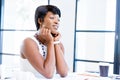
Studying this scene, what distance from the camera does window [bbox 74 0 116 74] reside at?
3.40 meters

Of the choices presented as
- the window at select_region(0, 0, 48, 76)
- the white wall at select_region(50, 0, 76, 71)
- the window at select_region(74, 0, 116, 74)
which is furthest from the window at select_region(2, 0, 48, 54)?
the window at select_region(74, 0, 116, 74)

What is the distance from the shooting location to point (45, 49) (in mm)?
1671

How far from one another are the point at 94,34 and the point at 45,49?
1974 millimetres

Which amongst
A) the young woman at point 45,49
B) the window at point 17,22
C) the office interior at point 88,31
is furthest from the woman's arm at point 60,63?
the window at point 17,22

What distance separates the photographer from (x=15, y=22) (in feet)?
14.8

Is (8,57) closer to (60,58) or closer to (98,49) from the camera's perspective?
(98,49)

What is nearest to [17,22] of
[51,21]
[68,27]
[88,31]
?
[68,27]

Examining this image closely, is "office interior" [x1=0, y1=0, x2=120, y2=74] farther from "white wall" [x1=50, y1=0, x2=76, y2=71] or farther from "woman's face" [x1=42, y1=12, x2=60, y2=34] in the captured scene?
"woman's face" [x1=42, y1=12, x2=60, y2=34]

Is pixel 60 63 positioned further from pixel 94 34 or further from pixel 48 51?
pixel 94 34

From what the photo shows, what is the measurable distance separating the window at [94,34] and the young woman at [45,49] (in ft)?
5.70

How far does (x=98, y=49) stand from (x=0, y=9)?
2.32m

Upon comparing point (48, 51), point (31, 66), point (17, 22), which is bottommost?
point (31, 66)

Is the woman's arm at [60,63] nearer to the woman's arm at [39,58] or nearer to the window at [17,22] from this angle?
the woman's arm at [39,58]

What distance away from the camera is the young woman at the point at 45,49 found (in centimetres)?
155
